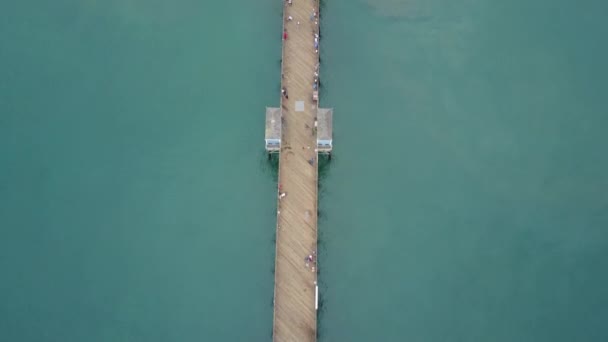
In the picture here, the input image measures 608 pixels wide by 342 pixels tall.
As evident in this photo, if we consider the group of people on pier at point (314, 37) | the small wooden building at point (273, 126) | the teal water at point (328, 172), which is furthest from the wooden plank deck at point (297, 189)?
the teal water at point (328, 172)

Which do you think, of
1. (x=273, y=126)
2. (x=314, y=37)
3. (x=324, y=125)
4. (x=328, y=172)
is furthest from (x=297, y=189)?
(x=314, y=37)

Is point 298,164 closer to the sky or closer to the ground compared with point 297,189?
closer to the sky

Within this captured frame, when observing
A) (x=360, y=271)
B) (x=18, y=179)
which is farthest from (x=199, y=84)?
(x=360, y=271)

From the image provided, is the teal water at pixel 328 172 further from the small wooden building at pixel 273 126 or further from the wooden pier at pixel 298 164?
the small wooden building at pixel 273 126

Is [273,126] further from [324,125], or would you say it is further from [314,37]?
[314,37]

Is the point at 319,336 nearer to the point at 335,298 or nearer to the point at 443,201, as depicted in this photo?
the point at 335,298

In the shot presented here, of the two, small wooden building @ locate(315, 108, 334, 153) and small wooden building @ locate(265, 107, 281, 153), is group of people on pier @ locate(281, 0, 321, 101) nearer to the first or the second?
small wooden building @ locate(315, 108, 334, 153)

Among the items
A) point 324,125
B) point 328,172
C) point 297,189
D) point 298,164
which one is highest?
point 324,125
